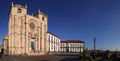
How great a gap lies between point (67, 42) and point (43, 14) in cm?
4069

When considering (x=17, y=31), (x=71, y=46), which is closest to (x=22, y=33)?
(x=17, y=31)

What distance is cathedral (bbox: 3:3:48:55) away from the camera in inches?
1496

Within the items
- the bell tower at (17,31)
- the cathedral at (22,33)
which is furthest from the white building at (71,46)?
the bell tower at (17,31)

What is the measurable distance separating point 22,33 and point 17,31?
4.49 ft

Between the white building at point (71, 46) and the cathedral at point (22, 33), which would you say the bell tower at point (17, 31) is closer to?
the cathedral at point (22, 33)

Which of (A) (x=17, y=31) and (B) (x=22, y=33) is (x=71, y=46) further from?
(A) (x=17, y=31)

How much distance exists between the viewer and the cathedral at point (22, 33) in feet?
125

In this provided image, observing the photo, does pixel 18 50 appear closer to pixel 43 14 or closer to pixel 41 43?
pixel 41 43

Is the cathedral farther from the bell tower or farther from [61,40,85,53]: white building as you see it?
[61,40,85,53]: white building

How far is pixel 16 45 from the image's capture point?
124 ft

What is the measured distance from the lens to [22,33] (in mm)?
38781

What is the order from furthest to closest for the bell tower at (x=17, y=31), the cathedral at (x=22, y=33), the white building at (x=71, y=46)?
1. the white building at (x=71, y=46)
2. the cathedral at (x=22, y=33)
3. the bell tower at (x=17, y=31)

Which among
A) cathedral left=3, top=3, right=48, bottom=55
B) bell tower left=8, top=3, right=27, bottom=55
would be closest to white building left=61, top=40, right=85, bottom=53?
cathedral left=3, top=3, right=48, bottom=55

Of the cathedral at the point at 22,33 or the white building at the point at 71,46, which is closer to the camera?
the cathedral at the point at 22,33
